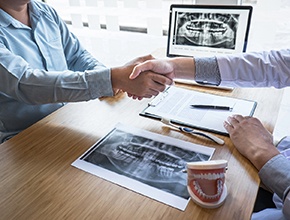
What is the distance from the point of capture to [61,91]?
87 centimetres

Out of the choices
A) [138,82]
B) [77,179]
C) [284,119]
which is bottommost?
[284,119]

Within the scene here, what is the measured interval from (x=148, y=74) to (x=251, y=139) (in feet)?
1.35

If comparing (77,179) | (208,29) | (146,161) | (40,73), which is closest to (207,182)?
(146,161)

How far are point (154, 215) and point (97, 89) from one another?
48cm

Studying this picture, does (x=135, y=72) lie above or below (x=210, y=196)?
above

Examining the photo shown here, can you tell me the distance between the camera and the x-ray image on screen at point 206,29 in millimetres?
1131

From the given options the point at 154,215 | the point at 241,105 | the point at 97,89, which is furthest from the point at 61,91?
the point at 241,105

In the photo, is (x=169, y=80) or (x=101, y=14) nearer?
(x=169, y=80)

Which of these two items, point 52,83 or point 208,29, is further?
point 208,29

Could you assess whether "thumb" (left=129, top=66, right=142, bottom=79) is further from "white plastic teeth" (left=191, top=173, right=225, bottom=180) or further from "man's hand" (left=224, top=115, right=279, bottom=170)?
"white plastic teeth" (left=191, top=173, right=225, bottom=180)

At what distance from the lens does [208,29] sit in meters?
1.17

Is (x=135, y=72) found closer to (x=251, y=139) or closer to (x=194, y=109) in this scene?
(x=194, y=109)

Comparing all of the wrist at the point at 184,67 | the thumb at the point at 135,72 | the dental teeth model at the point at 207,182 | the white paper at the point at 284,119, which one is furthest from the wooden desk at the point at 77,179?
the white paper at the point at 284,119

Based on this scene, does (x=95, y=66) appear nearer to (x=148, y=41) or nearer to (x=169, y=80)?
(x=169, y=80)
